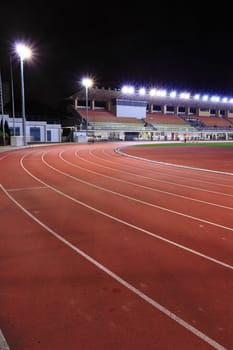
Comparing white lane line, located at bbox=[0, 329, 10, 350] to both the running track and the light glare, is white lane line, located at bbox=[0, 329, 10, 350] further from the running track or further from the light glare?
the light glare

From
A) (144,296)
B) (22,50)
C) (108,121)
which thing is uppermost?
(22,50)

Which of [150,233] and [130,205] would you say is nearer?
[150,233]

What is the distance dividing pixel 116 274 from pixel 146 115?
75082 mm

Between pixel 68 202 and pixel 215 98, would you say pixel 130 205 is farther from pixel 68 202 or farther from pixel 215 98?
pixel 215 98

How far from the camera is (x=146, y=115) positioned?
77.0 metres

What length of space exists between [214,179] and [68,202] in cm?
720

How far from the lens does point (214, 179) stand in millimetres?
12992

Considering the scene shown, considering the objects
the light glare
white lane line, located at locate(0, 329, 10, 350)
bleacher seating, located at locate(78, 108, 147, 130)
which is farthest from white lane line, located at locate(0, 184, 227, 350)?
bleacher seating, located at locate(78, 108, 147, 130)

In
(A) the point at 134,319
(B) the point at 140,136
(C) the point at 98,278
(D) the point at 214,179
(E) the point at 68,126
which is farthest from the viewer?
(B) the point at 140,136

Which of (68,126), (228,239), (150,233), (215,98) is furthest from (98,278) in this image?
(215,98)

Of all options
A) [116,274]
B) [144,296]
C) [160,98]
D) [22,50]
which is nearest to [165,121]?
[160,98]

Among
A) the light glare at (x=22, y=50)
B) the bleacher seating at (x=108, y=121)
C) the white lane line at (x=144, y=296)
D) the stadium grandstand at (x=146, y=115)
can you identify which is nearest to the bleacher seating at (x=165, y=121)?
the stadium grandstand at (x=146, y=115)

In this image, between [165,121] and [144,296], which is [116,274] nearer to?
[144,296]

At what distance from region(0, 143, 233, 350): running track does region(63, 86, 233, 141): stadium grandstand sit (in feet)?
155
